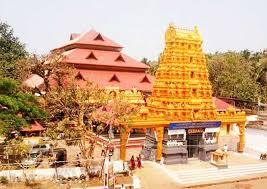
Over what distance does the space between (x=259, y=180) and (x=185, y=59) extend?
844 centimetres

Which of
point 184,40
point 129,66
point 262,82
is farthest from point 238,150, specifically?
point 262,82

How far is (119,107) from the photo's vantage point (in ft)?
70.3

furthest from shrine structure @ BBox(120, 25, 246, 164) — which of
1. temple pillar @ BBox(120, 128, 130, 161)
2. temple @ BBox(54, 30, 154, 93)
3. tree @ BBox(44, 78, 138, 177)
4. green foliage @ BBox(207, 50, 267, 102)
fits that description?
green foliage @ BBox(207, 50, 267, 102)

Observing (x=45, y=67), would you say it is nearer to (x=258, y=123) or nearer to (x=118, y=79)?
(x=118, y=79)

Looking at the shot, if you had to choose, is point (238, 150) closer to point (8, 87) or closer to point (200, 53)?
point (200, 53)

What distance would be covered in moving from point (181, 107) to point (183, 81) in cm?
167

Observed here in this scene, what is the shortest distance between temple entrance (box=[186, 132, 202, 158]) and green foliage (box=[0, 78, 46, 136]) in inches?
372

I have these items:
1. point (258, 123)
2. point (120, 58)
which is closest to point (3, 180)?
point (120, 58)

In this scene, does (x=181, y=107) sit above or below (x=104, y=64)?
below

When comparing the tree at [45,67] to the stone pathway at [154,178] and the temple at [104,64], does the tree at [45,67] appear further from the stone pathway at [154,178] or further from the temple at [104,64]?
the stone pathway at [154,178]

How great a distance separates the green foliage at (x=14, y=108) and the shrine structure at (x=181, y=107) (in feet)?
22.1

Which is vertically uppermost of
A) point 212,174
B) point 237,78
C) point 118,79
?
point 237,78

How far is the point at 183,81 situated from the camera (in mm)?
23797

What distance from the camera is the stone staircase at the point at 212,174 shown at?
20641mm
